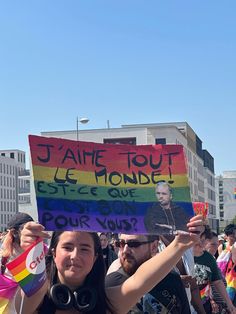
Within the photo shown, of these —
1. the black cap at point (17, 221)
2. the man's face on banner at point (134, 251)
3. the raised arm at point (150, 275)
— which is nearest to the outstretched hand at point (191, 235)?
the raised arm at point (150, 275)

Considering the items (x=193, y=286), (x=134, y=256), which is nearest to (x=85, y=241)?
(x=134, y=256)

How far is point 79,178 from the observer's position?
3523 millimetres

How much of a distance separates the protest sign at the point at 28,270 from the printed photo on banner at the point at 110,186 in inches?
9.0

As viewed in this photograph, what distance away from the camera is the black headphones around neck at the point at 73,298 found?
10.7 ft

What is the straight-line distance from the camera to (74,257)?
3330 millimetres

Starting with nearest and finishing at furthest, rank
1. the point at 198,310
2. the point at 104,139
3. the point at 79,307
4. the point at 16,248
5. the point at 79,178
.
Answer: the point at 79,307 → the point at 79,178 → the point at 16,248 → the point at 198,310 → the point at 104,139

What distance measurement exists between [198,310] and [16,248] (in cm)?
173

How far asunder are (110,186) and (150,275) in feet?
1.84

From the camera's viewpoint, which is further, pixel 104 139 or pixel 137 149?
pixel 104 139

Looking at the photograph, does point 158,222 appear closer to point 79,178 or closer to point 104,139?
point 79,178

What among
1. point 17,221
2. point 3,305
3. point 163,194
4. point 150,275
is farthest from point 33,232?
point 17,221

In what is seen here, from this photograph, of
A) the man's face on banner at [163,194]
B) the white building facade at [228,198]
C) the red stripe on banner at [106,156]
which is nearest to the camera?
the red stripe on banner at [106,156]

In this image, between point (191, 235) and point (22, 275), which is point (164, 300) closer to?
point (191, 235)

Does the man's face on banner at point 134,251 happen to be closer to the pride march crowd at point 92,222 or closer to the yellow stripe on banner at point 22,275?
the pride march crowd at point 92,222
